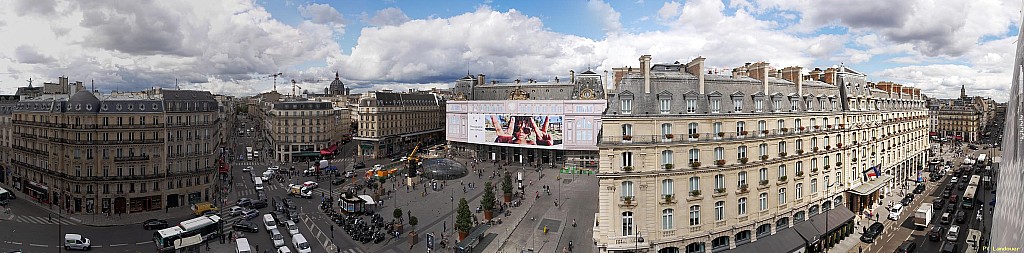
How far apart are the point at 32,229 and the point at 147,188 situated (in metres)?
9.33

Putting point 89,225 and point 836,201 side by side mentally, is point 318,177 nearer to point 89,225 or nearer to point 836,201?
point 89,225

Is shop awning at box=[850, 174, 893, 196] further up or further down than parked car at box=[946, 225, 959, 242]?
further up

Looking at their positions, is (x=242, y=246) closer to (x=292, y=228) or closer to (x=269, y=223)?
(x=292, y=228)

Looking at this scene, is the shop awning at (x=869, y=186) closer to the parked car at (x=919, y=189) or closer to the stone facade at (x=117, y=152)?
the parked car at (x=919, y=189)

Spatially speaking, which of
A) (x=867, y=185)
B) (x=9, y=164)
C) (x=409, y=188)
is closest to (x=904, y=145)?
(x=867, y=185)

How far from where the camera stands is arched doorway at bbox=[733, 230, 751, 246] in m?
35.9

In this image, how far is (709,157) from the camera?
33.8m

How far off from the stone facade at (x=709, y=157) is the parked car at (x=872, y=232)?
4.73 meters

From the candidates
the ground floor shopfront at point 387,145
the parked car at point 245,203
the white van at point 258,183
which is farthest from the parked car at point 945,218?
the ground floor shopfront at point 387,145

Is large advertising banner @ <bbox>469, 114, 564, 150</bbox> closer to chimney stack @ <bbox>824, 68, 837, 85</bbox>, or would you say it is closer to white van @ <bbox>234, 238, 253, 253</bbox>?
chimney stack @ <bbox>824, 68, 837, 85</bbox>

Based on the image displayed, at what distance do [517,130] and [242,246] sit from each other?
51.8 meters

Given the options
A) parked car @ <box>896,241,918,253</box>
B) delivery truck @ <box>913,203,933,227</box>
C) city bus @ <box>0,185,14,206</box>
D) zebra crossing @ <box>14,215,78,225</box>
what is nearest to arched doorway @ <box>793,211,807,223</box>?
parked car @ <box>896,241,918,253</box>

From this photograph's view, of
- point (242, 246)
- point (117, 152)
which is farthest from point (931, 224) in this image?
point (117, 152)

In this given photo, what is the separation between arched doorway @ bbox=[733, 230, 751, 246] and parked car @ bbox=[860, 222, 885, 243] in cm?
1501
